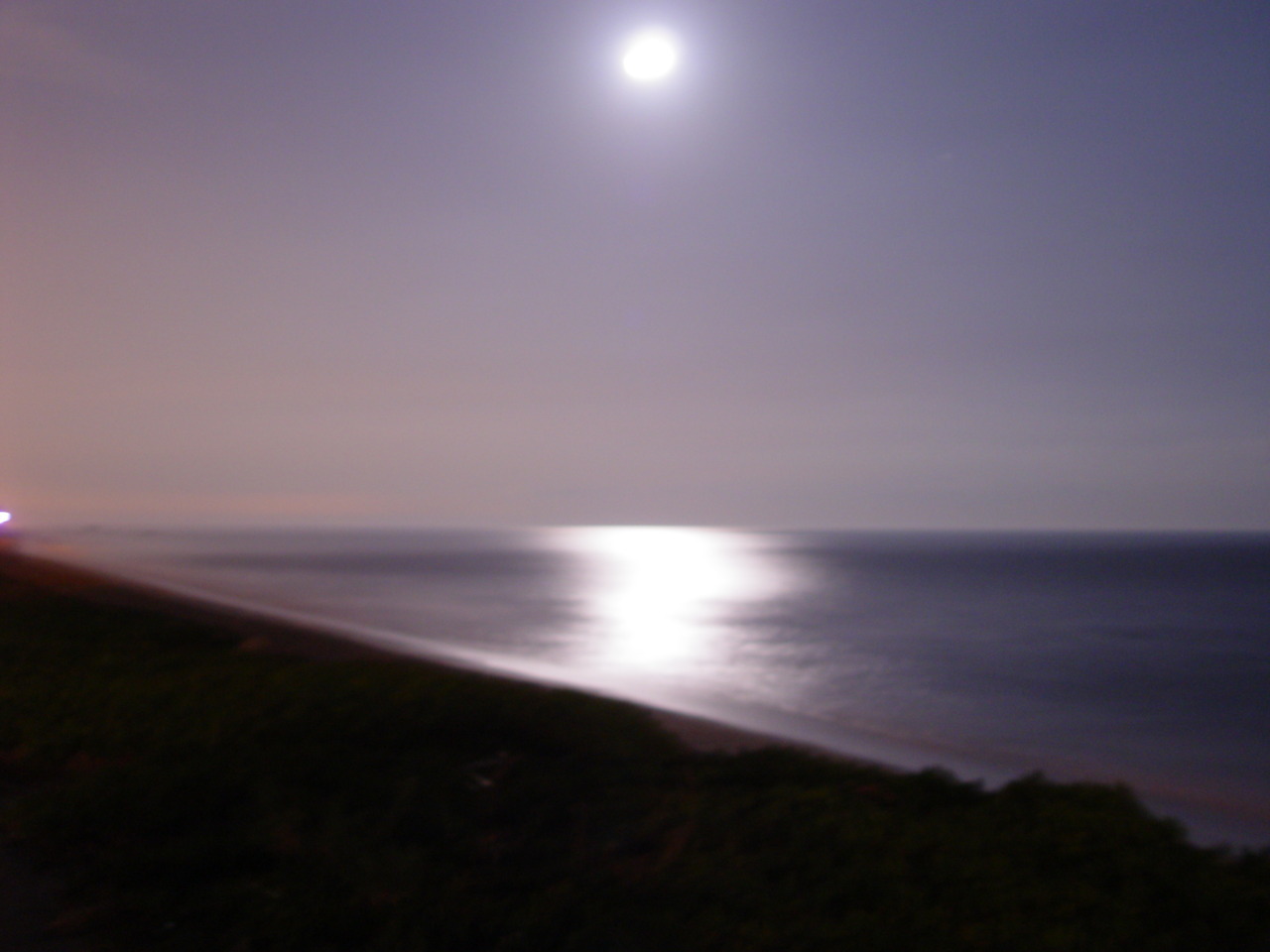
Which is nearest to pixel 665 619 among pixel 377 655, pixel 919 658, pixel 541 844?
pixel 919 658

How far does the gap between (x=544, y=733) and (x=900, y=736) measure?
15.0 meters

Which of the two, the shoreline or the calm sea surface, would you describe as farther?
the calm sea surface

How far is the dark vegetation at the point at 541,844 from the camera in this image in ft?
18.1

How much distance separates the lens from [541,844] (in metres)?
6.88

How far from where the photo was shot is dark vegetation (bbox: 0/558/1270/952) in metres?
5.50

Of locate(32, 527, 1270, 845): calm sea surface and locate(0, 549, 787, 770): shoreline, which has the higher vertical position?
locate(0, 549, 787, 770): shoreline

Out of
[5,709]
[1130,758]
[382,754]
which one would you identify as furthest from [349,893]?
[1130,758]

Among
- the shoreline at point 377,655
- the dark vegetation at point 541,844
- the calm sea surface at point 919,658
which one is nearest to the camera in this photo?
the dark vegetation at point 541,844

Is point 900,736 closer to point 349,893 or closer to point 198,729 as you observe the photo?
point 198,729

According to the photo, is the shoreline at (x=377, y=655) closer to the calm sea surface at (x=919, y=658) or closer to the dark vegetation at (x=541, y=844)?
the calm sea surface at (x=919, y=658)

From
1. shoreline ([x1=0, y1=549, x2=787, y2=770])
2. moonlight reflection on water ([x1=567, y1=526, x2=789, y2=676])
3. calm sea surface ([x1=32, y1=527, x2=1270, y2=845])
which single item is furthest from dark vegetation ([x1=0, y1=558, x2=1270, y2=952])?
moonlight reflection on water ([x1=567, y1=526, x2=789, y2=676])

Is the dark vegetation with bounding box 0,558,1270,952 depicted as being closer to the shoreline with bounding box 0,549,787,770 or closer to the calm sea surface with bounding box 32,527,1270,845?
the shoreline with bounding box 0,549,787,770

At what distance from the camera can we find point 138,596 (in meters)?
35.0

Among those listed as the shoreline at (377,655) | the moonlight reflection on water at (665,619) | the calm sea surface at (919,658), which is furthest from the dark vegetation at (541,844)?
the moonlight reflection on water at (665,619)
